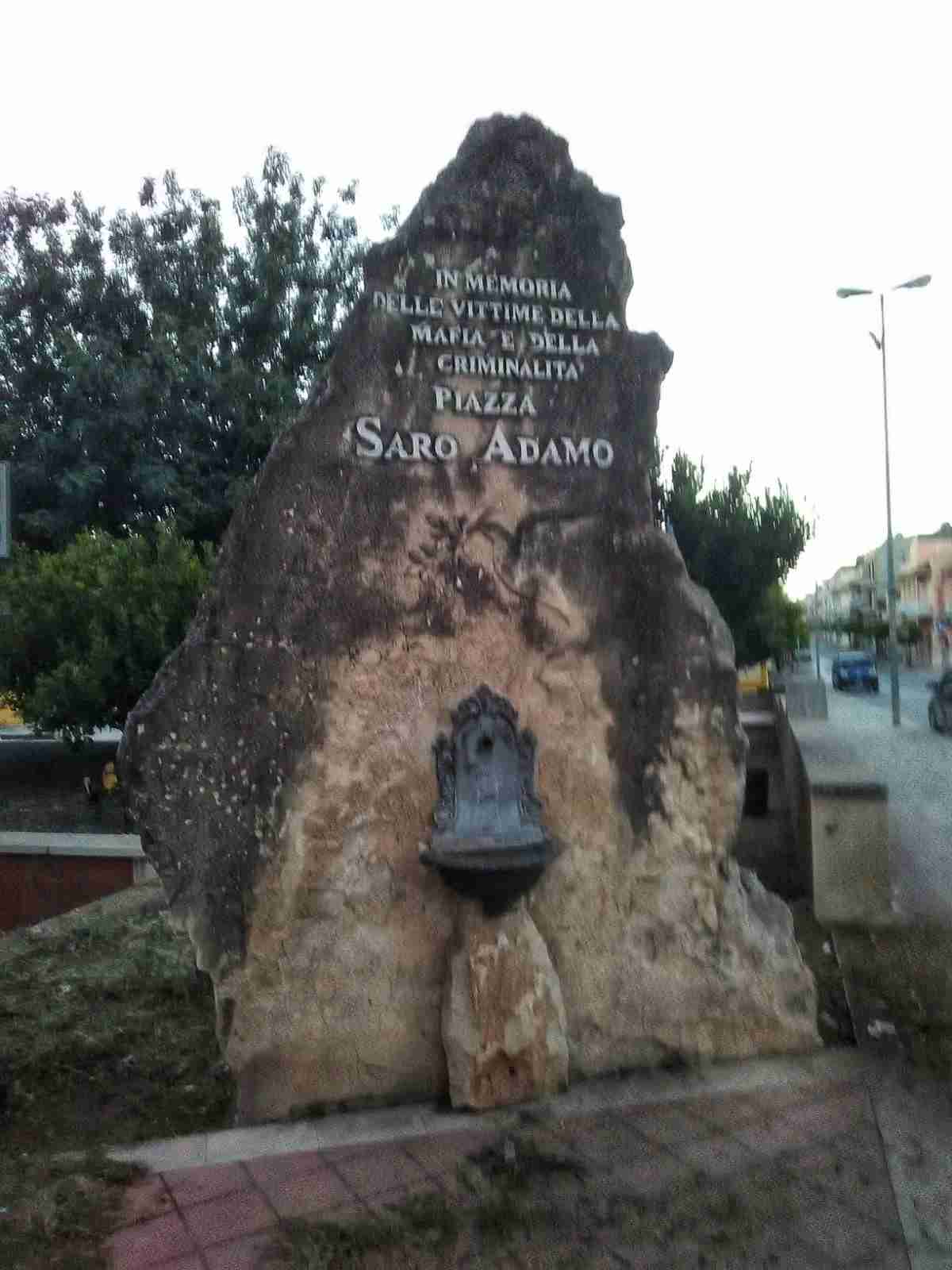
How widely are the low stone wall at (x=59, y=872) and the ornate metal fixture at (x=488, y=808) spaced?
492 cm

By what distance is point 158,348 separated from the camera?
49.2 ft

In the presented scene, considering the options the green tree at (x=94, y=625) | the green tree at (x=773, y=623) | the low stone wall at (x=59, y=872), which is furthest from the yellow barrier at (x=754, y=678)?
the low stone wall at (x=59, y=872)

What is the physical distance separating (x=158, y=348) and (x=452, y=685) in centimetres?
1159

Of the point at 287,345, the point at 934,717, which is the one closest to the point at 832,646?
the point at 934,717

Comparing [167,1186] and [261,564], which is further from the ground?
[261,564]

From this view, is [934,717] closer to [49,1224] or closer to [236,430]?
[236,430]

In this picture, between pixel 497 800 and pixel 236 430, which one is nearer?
pixel 497 800

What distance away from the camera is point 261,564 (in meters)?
4.85

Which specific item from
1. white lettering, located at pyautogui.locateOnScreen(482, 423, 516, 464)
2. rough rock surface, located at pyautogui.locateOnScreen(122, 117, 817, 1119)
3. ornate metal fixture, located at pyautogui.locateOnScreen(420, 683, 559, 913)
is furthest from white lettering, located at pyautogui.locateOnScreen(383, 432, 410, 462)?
ornate metal fixture, located at pyautogui.locateOnScreen(420, 683, 559, 913)

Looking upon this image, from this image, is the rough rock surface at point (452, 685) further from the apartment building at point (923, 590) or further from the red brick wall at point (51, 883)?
the apartment building at point (923, 590)

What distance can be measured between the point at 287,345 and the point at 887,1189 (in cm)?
1458

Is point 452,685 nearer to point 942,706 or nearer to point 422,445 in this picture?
point 422,445

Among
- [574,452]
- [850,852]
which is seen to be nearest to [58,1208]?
[574,452]

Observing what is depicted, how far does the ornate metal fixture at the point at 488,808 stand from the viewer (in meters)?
4.60
